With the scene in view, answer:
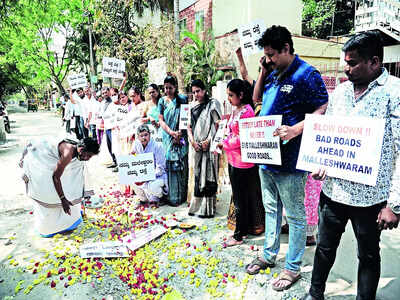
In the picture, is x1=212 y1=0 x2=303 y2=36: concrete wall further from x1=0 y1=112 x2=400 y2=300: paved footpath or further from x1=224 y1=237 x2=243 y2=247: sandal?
x1=224 y1=237 x2=243 y2=247: sandal

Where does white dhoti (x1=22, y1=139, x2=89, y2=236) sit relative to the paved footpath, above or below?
above

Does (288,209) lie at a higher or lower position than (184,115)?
lower

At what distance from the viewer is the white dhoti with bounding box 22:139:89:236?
359 cm

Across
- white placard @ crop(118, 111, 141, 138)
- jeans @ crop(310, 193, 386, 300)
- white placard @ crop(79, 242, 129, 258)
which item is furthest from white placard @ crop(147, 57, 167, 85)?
jeans @ crop(310, 193, 386, 300)

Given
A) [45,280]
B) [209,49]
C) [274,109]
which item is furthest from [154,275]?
[209,49]

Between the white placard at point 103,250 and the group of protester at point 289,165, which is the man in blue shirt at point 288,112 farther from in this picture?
the white placard at point 103,250

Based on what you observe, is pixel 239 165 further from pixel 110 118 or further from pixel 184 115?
pixel 110 118

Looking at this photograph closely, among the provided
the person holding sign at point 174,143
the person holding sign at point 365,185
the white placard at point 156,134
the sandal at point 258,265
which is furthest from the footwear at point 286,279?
the white placard at point 156,134

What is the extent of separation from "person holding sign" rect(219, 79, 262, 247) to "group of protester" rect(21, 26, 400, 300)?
12 mm

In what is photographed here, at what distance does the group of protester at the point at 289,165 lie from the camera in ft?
5.99

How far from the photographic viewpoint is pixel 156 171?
15.8 ft

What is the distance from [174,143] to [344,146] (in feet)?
10.0

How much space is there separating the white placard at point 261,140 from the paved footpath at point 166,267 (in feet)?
3.96

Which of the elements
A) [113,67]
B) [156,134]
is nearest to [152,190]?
[156,134]
